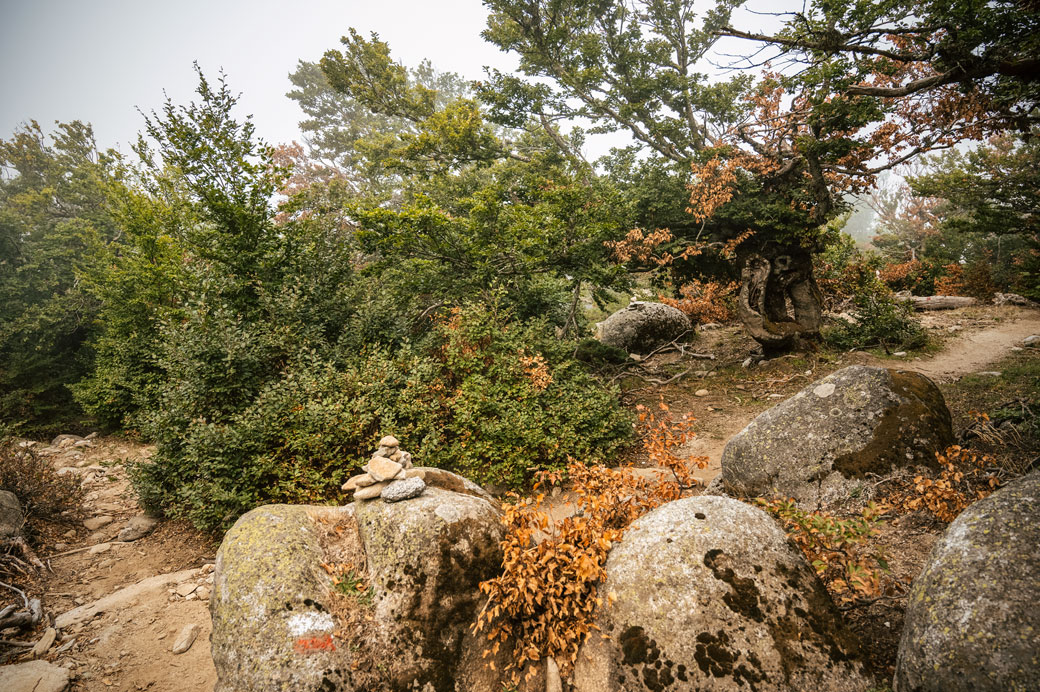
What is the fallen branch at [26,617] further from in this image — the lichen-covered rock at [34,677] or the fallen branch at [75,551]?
the fallen branch at [75,551]

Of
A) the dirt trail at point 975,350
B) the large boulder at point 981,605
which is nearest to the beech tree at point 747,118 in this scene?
the dirt trail at point 975,350

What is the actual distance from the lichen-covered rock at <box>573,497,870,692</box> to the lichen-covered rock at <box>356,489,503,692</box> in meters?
1.18

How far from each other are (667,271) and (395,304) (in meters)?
9.58

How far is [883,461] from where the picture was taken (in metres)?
4.63

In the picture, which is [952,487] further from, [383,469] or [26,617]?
[26,617]

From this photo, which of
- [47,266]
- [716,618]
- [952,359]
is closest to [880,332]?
[952,359]

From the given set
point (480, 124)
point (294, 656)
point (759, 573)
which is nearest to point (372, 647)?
point (294, 656)

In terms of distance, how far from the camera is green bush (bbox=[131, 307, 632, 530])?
19.5 ft

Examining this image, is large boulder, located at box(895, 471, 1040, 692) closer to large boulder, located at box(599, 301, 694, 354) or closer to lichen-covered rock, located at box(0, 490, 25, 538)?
lichen-covered rock, located at box(0, 490, 25, 538)

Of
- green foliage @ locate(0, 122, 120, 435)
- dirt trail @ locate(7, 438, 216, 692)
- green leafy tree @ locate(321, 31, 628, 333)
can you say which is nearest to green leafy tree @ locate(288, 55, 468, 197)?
green foliage @ locate(0, 122, 120, 435)

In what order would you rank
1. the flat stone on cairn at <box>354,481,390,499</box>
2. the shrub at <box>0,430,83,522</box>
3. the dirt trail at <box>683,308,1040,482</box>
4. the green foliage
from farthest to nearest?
the green foliage < the dirt trail at <box>683,308,1040,482</box> < the shrub at <box>0,430,83,522</box> < the flat stone on cairn at <box>354,481,390,499</box>

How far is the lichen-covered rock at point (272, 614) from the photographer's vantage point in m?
3.05

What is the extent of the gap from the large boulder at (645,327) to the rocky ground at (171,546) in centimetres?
215

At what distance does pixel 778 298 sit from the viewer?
39.3ft
